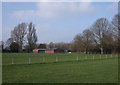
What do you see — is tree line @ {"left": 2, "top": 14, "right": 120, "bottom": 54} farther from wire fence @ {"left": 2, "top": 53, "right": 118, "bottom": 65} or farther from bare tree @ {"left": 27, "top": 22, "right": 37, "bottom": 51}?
wire fence @ {"left": 2, "top": 53, "right": 118, "bottom": 65}

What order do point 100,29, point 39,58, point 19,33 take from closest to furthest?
1. point 39,58
2. point 100,29
3. point 19,33

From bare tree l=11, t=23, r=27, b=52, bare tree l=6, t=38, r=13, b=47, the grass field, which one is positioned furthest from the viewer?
bare tree l=6, t=38, r=13, b=47

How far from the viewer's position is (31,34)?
59125mm

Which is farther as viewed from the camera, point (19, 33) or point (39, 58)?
point (19, 33)

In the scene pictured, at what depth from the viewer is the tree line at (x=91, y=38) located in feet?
133

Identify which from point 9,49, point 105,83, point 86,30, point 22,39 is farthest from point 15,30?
point 105,83

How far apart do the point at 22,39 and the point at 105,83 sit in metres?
54.1

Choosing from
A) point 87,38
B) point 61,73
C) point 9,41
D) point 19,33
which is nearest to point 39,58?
point 61,73

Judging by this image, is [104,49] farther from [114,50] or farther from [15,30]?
[15,30]

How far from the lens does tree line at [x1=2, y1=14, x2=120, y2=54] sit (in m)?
40.5

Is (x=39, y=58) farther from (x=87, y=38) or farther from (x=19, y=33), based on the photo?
(x=19, y=33)

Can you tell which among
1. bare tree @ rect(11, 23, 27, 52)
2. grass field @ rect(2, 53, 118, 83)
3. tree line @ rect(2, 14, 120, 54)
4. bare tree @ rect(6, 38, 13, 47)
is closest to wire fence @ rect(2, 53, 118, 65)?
grass field @ rect(2, 53, 118, 83)

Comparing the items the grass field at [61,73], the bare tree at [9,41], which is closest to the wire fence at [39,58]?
the grass field at [61,73]

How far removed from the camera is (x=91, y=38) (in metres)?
46.7
